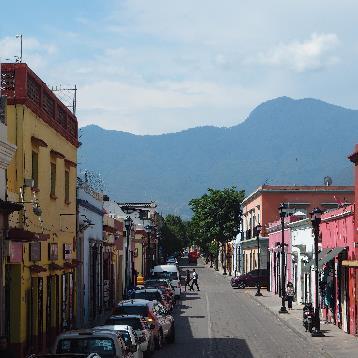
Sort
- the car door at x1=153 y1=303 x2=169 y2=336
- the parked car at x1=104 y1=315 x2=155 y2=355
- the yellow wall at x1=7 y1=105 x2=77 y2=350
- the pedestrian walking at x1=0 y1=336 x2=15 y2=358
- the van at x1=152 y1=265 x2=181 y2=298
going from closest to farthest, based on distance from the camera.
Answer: the pedestrian walking at x1=0 y1=336 x2=15 y2=358 → the yellow wall at x1=7 y1=105 x2=77 y2=350 → the parked car at x1=104 y1=315 x2=155 y2=355 → the car door at x1=153 y1=303 x2=169 y2=336 → the van at x1=152 y1=265 x2=181 y2=298

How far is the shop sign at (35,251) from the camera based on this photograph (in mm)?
25503

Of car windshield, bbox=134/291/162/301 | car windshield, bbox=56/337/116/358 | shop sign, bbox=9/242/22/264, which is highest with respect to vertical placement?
shop sign, bbox=9/242/22/264

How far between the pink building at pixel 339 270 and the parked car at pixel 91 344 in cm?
1556

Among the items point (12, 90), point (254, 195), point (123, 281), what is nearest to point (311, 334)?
point (12, 90)

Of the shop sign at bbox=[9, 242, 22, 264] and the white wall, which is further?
the white wall

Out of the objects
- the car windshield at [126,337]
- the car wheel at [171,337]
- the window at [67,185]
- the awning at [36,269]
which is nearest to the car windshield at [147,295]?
the car wheel at [171,337]

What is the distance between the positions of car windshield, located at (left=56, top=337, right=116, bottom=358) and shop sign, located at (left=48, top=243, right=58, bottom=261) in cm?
1004

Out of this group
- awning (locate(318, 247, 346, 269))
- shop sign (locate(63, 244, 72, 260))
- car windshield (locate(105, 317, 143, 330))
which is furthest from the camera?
awning (locate(318, 247, 346, 269))

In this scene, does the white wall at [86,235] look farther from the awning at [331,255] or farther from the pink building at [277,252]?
the pink building at [277,252]

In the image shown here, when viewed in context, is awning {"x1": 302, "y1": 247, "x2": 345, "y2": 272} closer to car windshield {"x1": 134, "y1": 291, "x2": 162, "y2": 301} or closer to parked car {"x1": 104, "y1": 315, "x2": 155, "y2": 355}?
car windshield {"x1": 134, "y1": 291, "x2": 162, "y2": 301}

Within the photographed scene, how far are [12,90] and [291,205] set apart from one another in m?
55.4

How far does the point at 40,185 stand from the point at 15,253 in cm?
409

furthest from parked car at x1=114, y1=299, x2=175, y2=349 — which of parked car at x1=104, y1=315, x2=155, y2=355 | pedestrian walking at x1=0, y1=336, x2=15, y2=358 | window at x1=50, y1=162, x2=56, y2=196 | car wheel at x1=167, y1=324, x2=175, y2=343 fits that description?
pedestrian walking at x1=0, y1=336, x2=15, y2=358

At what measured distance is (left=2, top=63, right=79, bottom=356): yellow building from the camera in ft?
78.8
